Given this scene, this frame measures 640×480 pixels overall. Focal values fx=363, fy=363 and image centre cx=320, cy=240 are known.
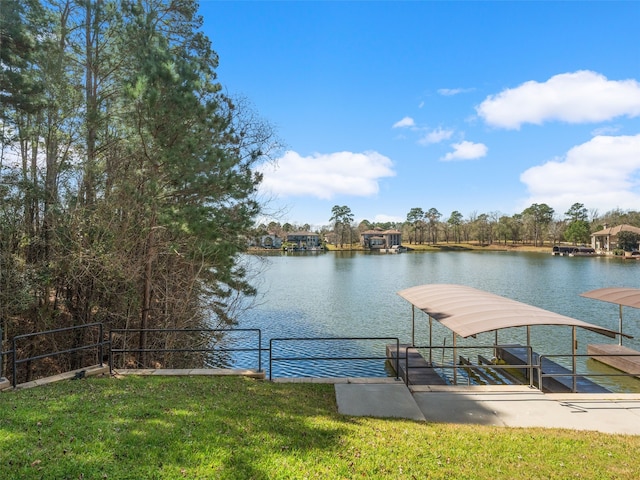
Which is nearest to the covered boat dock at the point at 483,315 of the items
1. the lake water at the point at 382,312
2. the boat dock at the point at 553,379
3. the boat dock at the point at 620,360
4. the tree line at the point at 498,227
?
the boat dock at the point at 553,379

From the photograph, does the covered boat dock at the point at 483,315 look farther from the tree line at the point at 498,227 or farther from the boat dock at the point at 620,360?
the tree line at the point at 498,227

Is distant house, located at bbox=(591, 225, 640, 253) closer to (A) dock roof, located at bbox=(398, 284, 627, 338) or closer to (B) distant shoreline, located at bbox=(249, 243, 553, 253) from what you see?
(B) distant shoreline, located at bbox=(249, 243, 553, 253)

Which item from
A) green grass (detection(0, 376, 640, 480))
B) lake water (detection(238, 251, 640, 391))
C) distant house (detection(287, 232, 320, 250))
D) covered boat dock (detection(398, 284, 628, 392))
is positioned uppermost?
distant house (detection(287, 232, 320, 250))

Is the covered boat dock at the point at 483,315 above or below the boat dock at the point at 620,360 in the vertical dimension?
above

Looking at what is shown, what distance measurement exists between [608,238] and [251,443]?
296 feet

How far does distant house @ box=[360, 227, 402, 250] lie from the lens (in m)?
102

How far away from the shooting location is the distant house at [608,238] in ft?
227

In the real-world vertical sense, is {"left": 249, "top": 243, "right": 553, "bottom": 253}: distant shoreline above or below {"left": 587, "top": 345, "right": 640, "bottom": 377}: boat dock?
above

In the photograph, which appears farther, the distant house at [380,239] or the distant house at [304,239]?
the distant house at [380,239]

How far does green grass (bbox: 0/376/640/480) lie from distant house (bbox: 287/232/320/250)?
93127mm

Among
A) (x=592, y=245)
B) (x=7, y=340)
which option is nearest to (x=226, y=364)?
(x=7, y=340)

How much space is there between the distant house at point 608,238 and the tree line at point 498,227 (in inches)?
110

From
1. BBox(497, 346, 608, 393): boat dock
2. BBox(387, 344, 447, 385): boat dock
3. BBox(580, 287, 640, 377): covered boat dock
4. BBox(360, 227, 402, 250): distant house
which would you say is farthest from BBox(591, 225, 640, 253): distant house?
BBox(387, 344, 447, 385): boat dock

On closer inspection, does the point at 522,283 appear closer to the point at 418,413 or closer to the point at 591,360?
the point at 591,360
